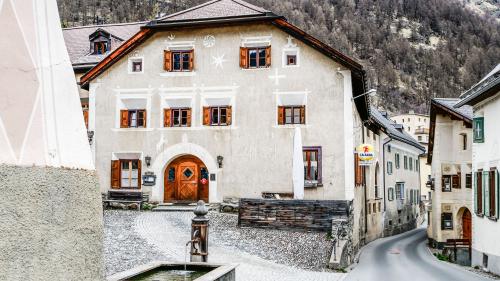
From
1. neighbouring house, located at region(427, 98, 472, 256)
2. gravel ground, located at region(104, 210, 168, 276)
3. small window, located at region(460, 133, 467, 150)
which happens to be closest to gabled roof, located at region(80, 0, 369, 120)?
neighbouring house, located at region(427, 98, 472, 256)

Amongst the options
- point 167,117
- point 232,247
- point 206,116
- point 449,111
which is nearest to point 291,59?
point 206,116

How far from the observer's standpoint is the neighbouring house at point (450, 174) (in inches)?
1216

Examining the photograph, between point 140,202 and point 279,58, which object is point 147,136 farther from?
point 279,58

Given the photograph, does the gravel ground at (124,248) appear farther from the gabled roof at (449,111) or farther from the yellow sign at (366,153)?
the gabled roof at (449,111)

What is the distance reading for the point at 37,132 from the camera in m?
3.39

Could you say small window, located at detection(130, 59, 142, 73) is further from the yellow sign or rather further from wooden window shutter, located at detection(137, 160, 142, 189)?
the yellow sign

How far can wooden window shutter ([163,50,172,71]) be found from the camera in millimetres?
25438

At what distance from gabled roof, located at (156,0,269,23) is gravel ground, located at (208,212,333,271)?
9.75 meters

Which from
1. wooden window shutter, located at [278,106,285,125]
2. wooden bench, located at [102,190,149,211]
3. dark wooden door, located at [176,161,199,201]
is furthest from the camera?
dark wooden door, located at [176,161,199,201]

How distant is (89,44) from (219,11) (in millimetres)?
11087

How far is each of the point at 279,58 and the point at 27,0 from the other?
21189mm

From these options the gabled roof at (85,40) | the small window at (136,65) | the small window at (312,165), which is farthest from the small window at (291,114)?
the gabled roof at (85,40)

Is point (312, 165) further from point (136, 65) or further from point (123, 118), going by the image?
point (136, 65)

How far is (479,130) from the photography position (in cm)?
2308
